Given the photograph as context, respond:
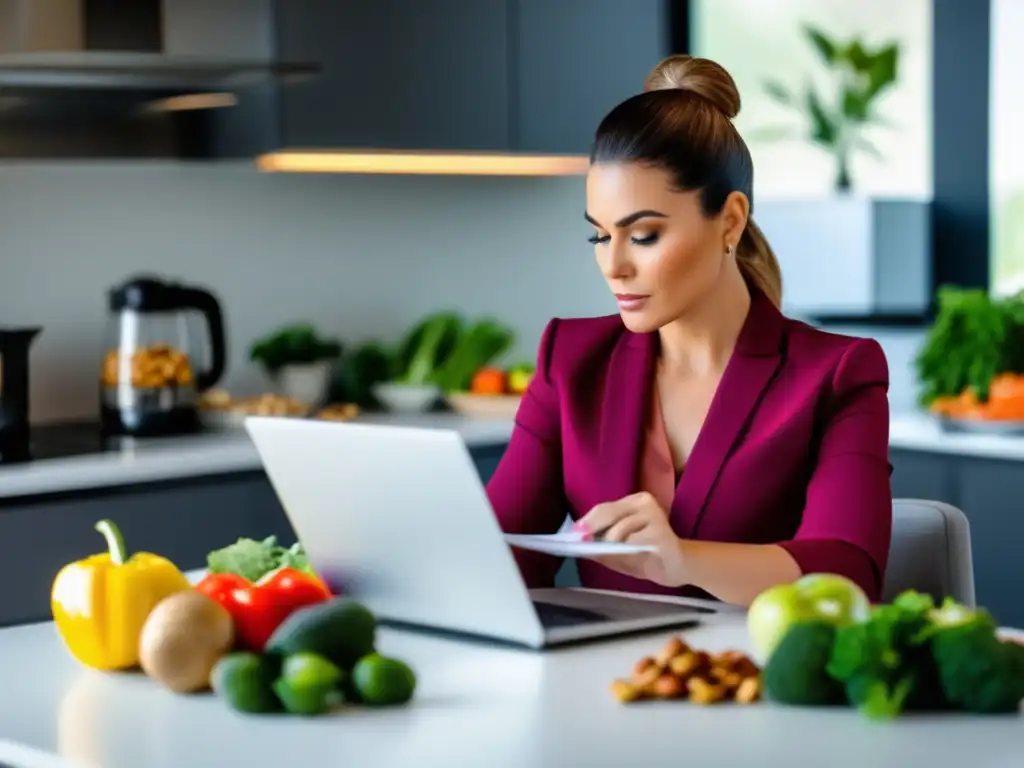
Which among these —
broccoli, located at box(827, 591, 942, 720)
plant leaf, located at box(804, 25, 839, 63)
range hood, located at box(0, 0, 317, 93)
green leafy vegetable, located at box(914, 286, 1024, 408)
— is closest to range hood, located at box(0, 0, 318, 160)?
range hood, located at box(0, 0, 317, 93)

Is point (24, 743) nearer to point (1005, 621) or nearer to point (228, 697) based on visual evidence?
point (228, 697)

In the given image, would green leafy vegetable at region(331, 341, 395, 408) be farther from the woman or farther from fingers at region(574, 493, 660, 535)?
fingers at region(574, 493, 660, 535)

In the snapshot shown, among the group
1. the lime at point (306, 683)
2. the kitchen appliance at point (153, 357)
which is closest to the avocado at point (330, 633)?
the lime at point (306, 683)

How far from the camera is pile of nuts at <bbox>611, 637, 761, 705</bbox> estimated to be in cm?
141

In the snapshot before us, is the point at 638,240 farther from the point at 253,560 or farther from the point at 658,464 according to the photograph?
the point at 253,560

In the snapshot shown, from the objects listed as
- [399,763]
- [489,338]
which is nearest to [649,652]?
[399,763]

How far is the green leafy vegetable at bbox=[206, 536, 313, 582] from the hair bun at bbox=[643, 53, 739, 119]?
0.74 metres

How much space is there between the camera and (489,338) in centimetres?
411

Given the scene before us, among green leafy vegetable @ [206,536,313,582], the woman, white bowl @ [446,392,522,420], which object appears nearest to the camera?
green leafy vegetable @ [206,536,313,582]

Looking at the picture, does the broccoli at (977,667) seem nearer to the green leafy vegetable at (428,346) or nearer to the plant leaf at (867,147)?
the green leafy vegetable at (428,346)

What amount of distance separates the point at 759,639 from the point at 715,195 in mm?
678

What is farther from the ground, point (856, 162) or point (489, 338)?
point (856, 162)

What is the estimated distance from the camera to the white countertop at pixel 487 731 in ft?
4.17

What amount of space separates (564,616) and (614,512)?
116 mm
